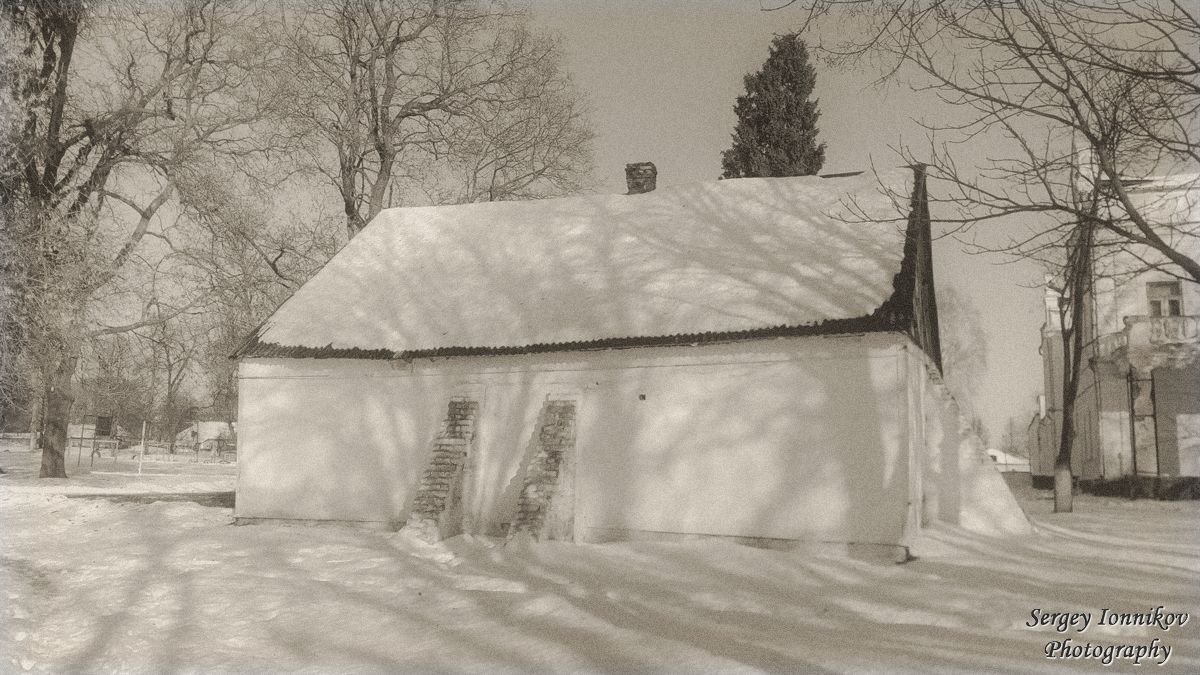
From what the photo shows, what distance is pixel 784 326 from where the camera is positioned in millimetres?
12953

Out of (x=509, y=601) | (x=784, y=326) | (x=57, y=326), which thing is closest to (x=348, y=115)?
(x=57, y=326)

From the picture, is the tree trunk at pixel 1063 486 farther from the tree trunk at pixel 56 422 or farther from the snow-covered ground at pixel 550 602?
the tree trunk at pixel 56 422

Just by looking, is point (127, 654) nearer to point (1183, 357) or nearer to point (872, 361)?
point (872, 361)

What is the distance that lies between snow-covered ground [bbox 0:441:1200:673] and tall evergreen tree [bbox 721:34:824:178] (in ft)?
60.5

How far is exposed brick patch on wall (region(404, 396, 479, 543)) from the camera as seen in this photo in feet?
45.3

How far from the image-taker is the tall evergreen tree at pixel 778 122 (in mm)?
30875

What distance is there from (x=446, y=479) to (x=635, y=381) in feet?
11.2

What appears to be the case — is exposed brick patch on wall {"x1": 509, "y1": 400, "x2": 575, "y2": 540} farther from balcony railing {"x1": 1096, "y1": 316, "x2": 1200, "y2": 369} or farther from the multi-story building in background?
balcony railing {"x1": 1096, "y1": 316, "x2": 1200, "y2": 369}

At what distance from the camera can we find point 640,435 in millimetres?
13891

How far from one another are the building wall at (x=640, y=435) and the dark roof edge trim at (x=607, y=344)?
0.64 feet

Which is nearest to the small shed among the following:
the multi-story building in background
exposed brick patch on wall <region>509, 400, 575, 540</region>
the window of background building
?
exposed brick patch on wall <region>509, 400, 575, 540</region>

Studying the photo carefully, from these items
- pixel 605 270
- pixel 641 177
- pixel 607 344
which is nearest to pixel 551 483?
pixel 607 344

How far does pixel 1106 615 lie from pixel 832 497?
4618 millimetres

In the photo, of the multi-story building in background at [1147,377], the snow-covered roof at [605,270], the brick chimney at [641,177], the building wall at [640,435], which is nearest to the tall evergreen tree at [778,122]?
the multi-story building in background at [1147,377]
